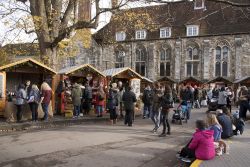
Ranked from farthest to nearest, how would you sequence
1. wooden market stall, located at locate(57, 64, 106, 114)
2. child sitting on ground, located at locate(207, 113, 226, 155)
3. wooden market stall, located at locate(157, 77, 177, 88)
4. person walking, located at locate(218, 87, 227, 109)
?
wooden market stall, located at locate(157, 77, 177, 88)
person walking, located at locate(218, 87, 227, 109)
wooden market stall, located at locate(57, 64, 106, 114)
child sitting on ground, located at locate(207, 113, 226, 155)

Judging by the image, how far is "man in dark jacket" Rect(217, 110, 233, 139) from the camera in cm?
1370

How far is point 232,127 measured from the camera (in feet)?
47.7

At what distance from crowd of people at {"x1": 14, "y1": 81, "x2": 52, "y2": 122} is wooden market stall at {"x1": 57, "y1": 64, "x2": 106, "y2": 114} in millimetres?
2663

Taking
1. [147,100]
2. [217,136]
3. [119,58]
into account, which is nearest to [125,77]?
[147,100]

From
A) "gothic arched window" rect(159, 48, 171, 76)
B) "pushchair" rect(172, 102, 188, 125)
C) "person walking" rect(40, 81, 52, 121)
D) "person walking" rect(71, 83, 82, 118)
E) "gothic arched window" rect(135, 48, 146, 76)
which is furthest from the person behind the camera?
"gothic arched window" rect(135, 48, 146, 76)

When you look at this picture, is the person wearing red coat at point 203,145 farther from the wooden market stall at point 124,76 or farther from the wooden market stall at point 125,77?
the wooden market stall at point 124,76

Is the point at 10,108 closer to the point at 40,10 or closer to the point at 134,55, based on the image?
the point at 40,10

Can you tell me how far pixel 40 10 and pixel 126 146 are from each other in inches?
560

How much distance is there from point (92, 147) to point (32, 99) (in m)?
7.01

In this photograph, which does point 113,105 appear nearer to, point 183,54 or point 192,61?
point 192,61

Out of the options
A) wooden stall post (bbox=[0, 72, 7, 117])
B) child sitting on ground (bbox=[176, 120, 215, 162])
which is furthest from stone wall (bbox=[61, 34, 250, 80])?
child sitting on ground (bbox=[176, 120, 215, 162])

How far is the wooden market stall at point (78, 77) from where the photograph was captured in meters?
22.4

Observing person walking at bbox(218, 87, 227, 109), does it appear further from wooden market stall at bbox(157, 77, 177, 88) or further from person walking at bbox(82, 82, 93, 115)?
wooden market stall at bbox(157, 77, 177, 88)

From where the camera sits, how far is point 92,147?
41.7 ft
